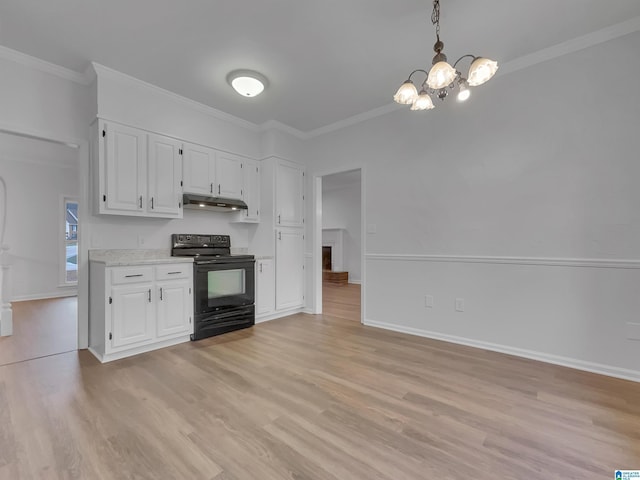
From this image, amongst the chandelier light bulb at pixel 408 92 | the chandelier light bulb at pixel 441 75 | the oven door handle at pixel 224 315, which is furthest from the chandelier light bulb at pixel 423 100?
Answer: the oven door handle at pixel 224 315

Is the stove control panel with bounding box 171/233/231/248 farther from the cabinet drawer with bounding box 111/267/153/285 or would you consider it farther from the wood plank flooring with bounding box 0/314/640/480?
the wood plank flooring with bounding box 0/314/640/480

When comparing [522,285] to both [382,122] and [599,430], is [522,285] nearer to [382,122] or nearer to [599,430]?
[599,430]

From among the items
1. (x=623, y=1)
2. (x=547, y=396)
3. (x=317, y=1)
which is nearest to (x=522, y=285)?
(x=547, y=396)

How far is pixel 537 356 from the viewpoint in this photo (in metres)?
2.74

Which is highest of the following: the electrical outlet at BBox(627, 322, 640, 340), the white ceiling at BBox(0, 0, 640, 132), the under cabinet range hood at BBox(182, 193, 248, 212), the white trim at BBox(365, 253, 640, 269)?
the white ceiling at BBox(0, 0, 640, 132)

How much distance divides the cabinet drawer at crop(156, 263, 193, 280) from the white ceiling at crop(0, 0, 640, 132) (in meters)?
2.00

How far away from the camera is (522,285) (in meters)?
2.84

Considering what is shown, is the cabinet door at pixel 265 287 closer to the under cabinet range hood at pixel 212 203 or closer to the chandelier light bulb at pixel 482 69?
the under cabinet range hood at pixel 212 203

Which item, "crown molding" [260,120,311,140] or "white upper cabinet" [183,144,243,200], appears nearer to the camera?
"white upper cabinet" [183,144,243,200]

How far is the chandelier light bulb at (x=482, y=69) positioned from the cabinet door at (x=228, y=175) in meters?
3.11

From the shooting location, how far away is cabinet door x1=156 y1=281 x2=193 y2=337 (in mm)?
3072

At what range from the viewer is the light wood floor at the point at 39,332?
9.73ft

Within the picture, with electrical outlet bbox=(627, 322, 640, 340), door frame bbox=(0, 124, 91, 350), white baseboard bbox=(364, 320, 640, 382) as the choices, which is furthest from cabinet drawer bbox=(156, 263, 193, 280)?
electrical outlet bbox=(627, 322, 640, 340)

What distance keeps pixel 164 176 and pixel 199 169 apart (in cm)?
46
